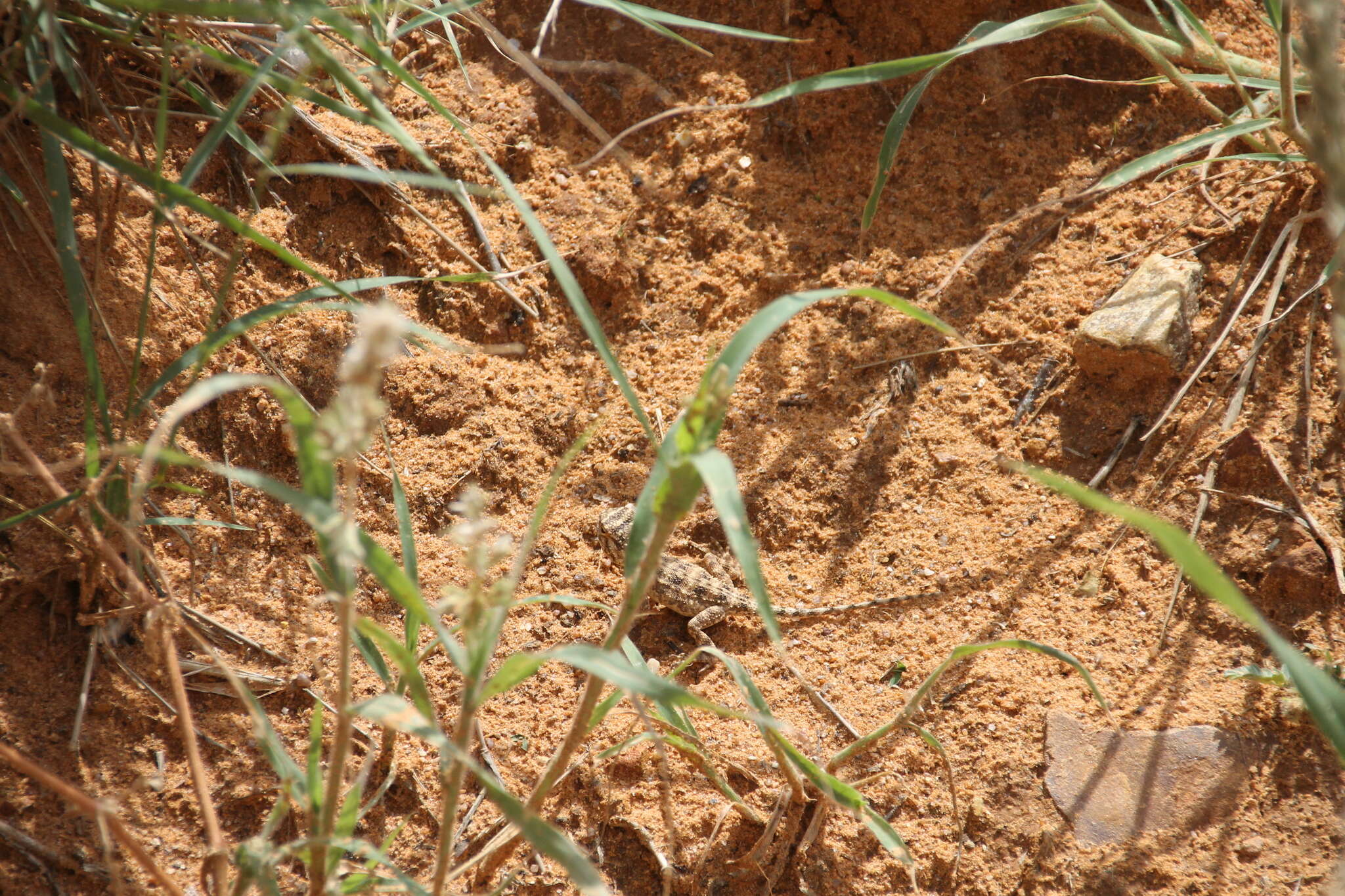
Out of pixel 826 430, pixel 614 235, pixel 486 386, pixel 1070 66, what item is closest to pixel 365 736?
pixel 486 386

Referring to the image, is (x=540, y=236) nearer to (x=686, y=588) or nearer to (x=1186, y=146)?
(x=686, y=588)

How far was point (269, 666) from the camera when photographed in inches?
83.5

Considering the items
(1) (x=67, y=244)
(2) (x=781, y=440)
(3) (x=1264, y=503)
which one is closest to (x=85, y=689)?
(1) (x=67, y=244)

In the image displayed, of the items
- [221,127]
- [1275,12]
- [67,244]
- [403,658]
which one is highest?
[1275,12]

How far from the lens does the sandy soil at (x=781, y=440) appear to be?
2.01 meters

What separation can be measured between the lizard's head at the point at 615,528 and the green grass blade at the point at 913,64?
4.62 ft

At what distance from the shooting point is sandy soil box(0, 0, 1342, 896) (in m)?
2.01

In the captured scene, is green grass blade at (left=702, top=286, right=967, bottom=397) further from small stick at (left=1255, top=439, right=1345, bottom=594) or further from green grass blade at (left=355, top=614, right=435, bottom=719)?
small stick at (left=1255, top=439, right=1345, bottom=594)

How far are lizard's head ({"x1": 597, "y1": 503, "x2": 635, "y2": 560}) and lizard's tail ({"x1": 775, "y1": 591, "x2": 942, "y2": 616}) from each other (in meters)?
0.56

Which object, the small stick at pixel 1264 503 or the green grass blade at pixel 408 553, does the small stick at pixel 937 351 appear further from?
the green grass blade at pixel 408 553

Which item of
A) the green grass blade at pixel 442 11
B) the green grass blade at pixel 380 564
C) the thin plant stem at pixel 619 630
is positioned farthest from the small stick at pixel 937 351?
the green grass blade at pixel 380 564

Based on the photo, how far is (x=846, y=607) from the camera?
8.63 ft

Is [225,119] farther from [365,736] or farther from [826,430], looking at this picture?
[826,430]

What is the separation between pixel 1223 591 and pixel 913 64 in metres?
1.24
